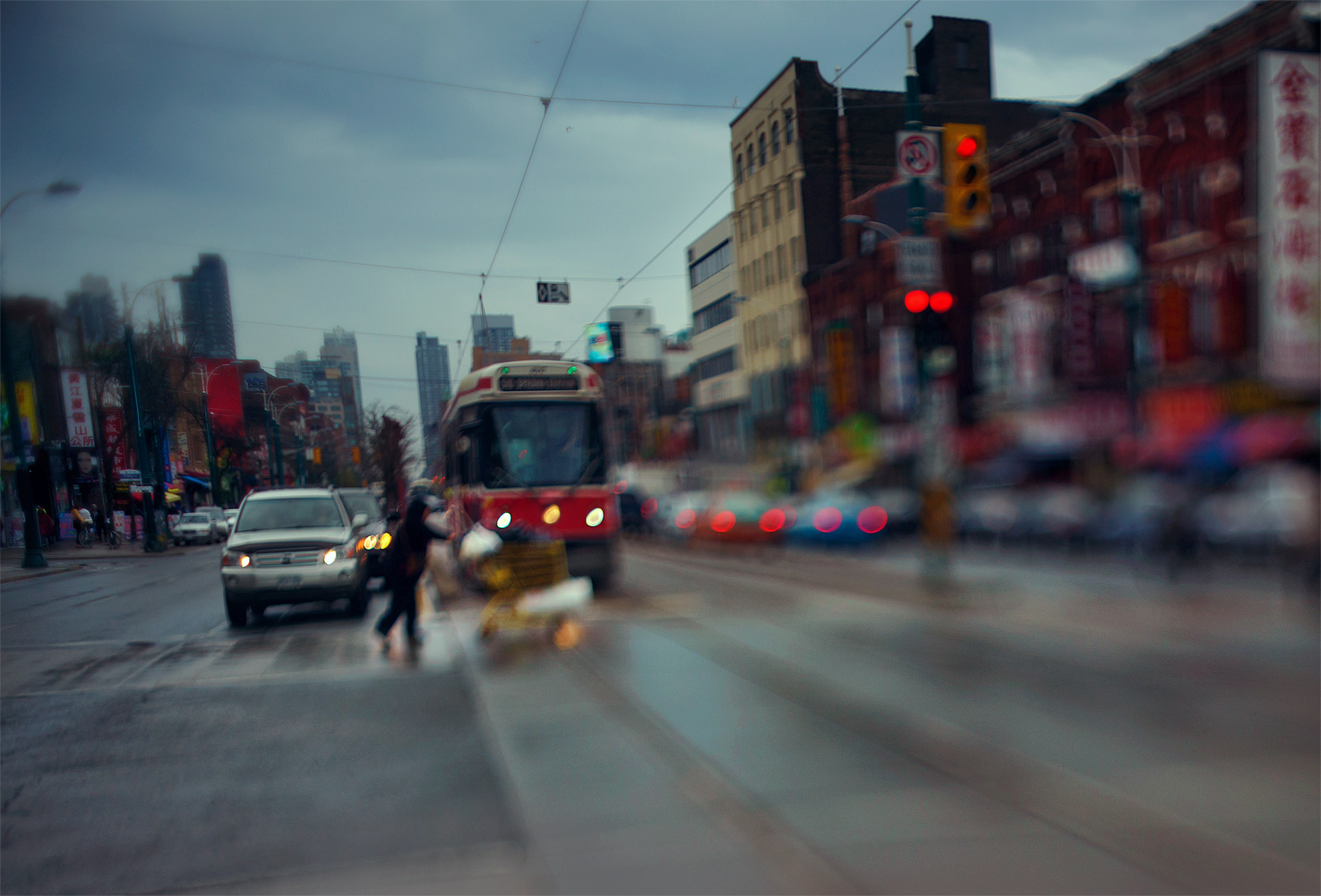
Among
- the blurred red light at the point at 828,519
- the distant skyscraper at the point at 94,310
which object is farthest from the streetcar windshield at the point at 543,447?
the blurred red light at the point at 828,519

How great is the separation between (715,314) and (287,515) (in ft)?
47.0

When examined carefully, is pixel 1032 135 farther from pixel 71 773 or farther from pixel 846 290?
pixel 71 773

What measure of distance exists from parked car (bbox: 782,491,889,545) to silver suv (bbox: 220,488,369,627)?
55.7ft

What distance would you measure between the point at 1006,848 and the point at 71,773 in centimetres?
574

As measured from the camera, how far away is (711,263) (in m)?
22.1

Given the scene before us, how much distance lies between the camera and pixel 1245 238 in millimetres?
19703

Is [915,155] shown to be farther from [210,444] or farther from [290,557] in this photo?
[210,444]

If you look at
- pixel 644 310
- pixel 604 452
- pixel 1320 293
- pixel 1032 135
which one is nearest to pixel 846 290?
pixel 1032 135

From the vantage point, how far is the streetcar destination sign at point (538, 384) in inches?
575

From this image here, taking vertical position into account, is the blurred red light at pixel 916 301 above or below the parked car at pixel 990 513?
above

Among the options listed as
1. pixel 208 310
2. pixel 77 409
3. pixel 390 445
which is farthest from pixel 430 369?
pixel 77 409

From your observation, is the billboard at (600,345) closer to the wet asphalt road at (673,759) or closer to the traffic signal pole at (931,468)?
the traffic signal pole at (931,468)

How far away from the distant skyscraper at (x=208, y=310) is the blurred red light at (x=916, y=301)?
1036 cm

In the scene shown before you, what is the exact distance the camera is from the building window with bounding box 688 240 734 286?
65.0 feet
